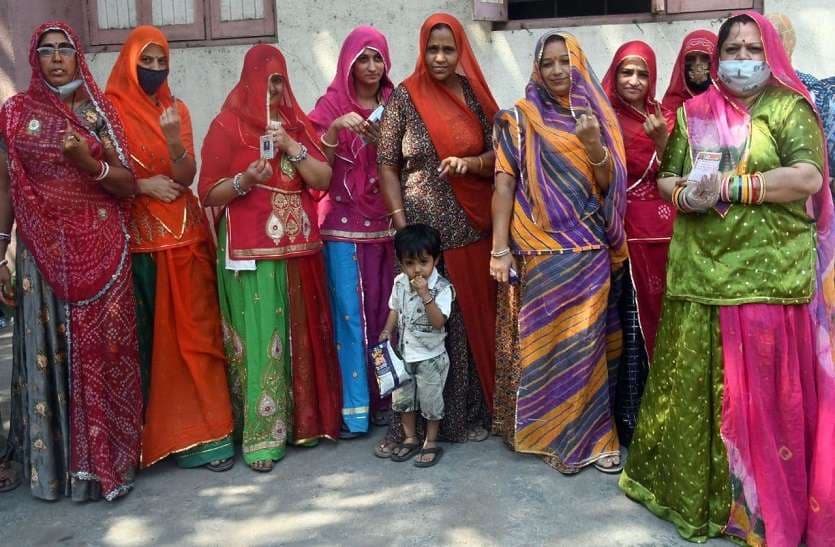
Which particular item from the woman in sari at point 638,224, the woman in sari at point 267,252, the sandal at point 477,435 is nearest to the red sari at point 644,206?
the woman in sari at point 638,224

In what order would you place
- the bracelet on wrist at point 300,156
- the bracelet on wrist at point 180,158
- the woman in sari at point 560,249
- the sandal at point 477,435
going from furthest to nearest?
the sandal at point 477,435 < the bracelet on wrist at point 300,156 < the bracelet on wrist at point 180,158 < the woman in sari at point 560,249

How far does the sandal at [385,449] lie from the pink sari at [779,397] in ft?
5.01

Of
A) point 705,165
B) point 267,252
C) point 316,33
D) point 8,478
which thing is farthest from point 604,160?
point 316,33

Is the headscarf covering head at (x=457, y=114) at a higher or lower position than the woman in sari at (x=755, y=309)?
higher

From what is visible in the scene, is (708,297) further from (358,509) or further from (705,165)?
(358,509)

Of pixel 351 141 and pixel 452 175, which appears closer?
pixel 452 175

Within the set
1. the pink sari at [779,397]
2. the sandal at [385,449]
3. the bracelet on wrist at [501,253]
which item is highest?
the bracelet on wrist at [501,253]

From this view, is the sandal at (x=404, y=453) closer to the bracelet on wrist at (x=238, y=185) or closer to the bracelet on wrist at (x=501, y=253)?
the bracelet on wrist at (x=501, y=253)

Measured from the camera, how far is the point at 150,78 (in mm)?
3494

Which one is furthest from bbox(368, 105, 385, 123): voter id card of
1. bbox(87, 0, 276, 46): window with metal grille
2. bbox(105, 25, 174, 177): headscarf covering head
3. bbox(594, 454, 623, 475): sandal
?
bbox(87, 0, 276, 46): window with metal grille

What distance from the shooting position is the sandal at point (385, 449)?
3.70 meters

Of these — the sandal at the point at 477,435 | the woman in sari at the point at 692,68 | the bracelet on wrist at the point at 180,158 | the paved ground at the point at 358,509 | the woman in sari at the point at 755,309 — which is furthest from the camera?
the sandal at the point at 477,435

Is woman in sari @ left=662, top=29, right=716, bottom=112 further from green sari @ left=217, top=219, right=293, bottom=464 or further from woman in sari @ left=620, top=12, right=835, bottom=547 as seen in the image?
green sari @ left=217, top=219, right=293, bottom=464

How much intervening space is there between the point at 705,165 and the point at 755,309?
1.78ft
